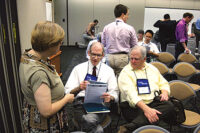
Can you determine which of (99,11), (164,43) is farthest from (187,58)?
(99,11)

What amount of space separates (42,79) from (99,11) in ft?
30.3

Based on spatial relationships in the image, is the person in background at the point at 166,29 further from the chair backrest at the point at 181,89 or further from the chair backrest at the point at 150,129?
the chair backrest at the point at 150,129

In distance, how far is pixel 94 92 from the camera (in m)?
1.71

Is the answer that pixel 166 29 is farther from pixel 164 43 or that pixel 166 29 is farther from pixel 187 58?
pixel 187 58

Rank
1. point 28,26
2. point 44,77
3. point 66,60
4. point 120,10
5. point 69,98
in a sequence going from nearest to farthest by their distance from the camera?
point 44,77 < point 69,98 < point 28,26 < point 120,10 < point 66,60

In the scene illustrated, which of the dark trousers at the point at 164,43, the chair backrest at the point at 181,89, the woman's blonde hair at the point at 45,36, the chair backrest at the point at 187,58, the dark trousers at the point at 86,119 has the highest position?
the woman's blonde hair at the point at 45,36

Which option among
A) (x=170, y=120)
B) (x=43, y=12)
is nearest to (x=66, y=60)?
(x=43, y=12)

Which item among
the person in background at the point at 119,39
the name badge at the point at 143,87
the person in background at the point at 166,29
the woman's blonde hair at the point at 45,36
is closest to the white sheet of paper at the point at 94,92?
the name badge at the point at 143,87

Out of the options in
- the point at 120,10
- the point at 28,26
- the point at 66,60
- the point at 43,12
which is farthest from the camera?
the point at 66,60

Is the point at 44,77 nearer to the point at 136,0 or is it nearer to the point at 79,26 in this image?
the point at 79,26

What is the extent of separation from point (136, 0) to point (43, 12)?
24.8ft

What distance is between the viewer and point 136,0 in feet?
31.9

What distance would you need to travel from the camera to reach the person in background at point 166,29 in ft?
15.8

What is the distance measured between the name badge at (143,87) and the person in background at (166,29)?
330 centimetres
